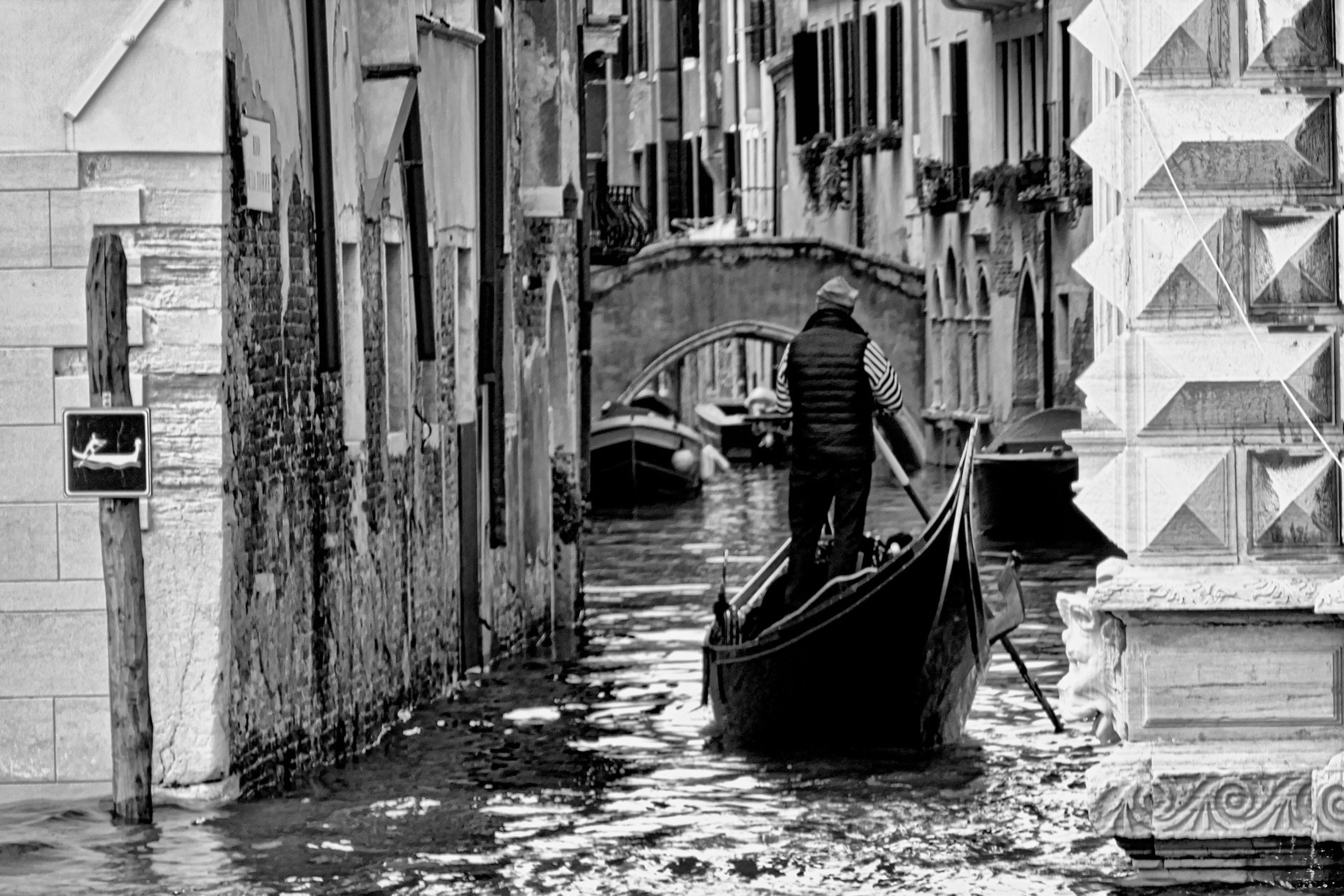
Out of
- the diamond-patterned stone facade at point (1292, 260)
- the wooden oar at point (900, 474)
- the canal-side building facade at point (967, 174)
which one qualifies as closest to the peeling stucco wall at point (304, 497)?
the wooden oar at point (900, 474)

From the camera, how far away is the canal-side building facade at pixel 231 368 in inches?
383

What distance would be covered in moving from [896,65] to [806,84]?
5.06 metres

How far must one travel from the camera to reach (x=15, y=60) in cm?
975

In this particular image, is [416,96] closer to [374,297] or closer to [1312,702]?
[374,297]

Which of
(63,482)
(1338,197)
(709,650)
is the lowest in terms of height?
(709,650)

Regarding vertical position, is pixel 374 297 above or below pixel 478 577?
above

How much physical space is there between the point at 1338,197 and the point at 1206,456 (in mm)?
790

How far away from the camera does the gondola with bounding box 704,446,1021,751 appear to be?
11.8m

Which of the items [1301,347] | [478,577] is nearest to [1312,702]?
[1301,347]

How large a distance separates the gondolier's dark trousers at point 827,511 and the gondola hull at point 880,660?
19 cm

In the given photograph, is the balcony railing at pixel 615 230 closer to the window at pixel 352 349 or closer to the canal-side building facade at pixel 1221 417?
the window at pixel 352 349

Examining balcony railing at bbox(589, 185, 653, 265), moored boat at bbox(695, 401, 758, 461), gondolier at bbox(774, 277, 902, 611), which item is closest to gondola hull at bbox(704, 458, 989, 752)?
gondolier at bbox(774, 277, 902, 611)

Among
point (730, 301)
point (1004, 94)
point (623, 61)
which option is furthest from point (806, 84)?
point (623, 61)

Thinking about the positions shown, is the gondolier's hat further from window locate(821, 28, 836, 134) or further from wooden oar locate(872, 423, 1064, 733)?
window locate(821, 28, 836, 134)
